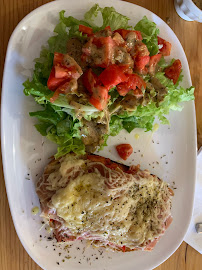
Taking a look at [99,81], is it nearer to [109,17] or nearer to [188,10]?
[109,17]

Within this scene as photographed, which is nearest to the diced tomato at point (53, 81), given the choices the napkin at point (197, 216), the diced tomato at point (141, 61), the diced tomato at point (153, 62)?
the diced tomato at point (141, 61)

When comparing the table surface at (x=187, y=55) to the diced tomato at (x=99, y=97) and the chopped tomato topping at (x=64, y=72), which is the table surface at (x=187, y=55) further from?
the diced tomato at (x=99, y=97)

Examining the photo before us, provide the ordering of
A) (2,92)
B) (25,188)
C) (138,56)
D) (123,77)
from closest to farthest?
1. (123,77)
2. (138,56)
3. (2,92)
4. (25,188)

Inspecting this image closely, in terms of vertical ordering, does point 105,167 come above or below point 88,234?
above

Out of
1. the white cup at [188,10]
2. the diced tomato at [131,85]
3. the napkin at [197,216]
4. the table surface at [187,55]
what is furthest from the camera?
the napkin at [197,216]

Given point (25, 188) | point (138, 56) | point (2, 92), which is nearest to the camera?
point (138, 56)

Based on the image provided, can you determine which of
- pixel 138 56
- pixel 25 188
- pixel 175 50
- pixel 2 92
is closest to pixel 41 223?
pixel 25 188

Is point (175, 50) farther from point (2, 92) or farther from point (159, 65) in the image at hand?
point (2, 92)
